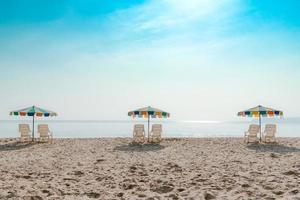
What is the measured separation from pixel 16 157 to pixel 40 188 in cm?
389

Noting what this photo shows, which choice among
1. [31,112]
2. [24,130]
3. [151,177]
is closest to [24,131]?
[24,130]

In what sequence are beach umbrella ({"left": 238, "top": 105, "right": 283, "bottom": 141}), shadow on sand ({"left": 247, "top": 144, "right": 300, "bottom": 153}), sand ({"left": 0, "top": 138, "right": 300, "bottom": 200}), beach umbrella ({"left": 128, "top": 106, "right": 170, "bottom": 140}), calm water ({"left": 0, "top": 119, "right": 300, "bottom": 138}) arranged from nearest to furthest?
sand ({"left": 0, "top": 138, "right": 300, "bottom": 200}) < shadow on sand ({"left": 247, "top": 144, "right": 300, "bottom": 153}) < beach umbrella ({"left": 238, "top": 105, "right": 283, "bottom": 141}) < beach umbrella ({"left": 128, "top": 106, "right": 170, "bottom": 140}) < calm water ({"left": 0, "top": 119, "right": 300, "bottom": 138})

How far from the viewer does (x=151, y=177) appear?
562 centimetres

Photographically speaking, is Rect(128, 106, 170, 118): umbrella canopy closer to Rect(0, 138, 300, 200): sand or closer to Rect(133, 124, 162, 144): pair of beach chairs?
Rect(133, 124, 162, 144): pair of beach chairs

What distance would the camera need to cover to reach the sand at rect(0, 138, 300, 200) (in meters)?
4.55

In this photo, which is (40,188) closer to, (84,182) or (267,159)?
(84,182)

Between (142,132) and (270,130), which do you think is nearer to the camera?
(270,130)

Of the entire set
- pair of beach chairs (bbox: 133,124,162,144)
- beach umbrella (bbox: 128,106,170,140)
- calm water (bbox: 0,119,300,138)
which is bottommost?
calm water (bbox: 0,119,300,138)

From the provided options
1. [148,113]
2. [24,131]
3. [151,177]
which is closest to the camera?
[151,177]

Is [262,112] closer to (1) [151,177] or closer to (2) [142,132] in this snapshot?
(2) [142,132]

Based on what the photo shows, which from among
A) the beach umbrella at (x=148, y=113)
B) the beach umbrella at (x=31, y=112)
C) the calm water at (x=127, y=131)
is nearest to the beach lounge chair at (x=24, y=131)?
the beach umbrella at (x=31, y=112)

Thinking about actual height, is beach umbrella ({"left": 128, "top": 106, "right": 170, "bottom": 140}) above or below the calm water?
above

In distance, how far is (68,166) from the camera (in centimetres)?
678

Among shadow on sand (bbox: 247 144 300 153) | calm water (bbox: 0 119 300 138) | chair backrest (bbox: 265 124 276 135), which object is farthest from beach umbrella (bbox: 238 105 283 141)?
calm water (bbox: 0 119 300 138)
